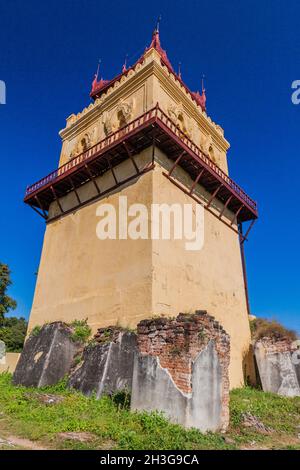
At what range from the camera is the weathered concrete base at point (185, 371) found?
675 centimetres

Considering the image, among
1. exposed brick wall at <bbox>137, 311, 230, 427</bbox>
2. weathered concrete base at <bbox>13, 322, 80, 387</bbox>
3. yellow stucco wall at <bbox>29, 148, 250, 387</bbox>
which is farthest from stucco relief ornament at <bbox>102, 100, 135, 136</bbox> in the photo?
exposed brick wall at <bbox>137, 311, 230, 427</bbox>

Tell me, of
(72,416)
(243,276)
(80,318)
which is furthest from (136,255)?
(243,276)

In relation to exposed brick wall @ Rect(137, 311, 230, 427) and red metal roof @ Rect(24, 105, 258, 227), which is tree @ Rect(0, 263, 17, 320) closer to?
red metal roof @ Rect(24, 105, 258, 227)

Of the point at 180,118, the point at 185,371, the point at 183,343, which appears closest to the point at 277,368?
the point at 183,343

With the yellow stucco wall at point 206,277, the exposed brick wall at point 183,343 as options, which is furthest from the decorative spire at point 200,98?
the exposed brick wall at point 183,343

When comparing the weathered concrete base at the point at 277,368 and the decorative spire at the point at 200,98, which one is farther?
the decorative spire at the point at 200,98

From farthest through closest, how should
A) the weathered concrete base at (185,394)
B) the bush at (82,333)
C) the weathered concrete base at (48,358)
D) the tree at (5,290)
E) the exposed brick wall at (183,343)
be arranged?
the tree at (5,290) < the bush at (82,333) < the weathered concrete base at (48,358) < the exposed brick wall at (183,343) < the weathered concrete base at (185,394)

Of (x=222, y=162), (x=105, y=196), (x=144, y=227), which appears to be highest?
(x=222, y=162)

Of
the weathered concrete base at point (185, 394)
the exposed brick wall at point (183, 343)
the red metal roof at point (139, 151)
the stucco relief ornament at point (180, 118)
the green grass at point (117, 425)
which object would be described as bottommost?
the green grass at point (117, 425)

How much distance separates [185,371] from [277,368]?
7.24 metres

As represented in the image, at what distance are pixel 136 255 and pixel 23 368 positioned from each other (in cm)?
583

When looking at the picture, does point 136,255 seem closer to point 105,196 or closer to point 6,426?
point 105,196

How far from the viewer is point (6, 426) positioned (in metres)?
6.76

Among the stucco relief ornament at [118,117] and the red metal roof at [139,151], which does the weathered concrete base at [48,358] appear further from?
the stucco relief ornament at [118,117]
